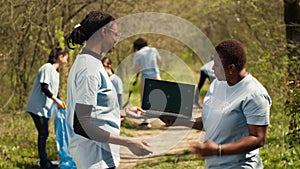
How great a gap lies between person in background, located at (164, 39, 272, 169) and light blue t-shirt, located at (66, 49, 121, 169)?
65 cm

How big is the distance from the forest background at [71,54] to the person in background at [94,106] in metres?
4.17

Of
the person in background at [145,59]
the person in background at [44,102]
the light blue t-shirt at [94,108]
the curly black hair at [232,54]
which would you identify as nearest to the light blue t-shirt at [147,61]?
the person in background at [145,59]

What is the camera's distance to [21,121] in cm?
1184

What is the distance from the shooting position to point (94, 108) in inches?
162

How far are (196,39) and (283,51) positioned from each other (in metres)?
11.6

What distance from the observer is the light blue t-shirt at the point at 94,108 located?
4113 millimetres

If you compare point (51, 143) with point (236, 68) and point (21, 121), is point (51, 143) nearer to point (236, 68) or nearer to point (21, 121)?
point (21, 121)

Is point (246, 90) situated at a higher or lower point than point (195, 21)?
lower

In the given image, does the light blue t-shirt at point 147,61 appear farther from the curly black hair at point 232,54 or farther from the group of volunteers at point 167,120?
the curly black hair at point 232,54

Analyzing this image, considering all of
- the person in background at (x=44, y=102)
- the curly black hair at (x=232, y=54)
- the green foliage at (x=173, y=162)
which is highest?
the curly black hair at (x=232, y=54)

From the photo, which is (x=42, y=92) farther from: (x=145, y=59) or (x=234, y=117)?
(x=234, y=117)

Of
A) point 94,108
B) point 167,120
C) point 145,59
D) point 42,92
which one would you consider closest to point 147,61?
point 145,59

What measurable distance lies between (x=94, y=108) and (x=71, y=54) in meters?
7.68

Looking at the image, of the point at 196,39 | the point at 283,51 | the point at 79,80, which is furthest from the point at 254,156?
the point at 196,39
